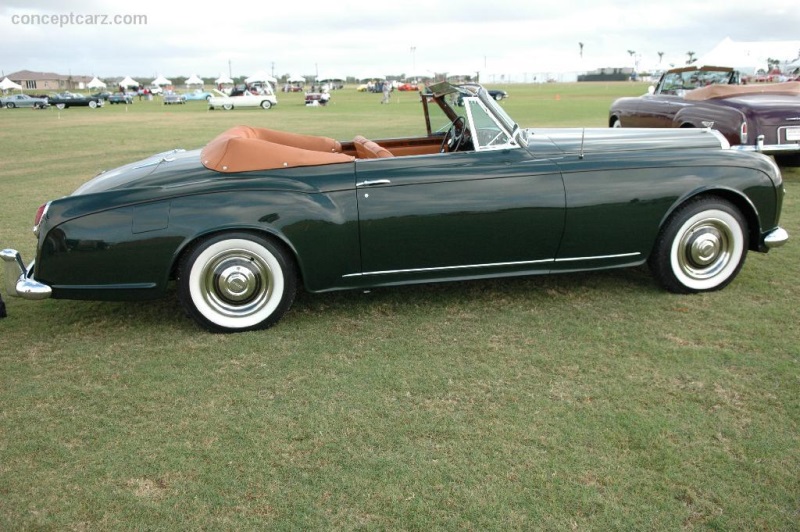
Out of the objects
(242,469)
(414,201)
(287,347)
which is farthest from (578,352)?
(242,469)

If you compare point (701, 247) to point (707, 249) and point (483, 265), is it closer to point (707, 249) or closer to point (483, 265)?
point (707, 249)

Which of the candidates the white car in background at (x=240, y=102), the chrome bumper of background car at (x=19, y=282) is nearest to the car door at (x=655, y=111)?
the chrome bumper of background car at (x=19, y=282)

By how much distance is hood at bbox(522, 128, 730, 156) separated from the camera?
173 inches

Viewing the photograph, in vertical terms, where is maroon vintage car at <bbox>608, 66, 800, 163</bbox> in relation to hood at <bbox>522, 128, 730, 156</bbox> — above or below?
above

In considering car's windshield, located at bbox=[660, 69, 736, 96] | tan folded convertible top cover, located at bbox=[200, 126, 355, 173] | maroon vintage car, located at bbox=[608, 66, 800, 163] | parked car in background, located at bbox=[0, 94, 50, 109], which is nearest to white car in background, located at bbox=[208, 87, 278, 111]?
parked car in background, located at bbox=[0, 94, 50, 109]

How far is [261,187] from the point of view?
3.96 m

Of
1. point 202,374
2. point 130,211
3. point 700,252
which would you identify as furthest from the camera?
point 700,252

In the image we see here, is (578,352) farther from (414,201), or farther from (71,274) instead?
(71,274)

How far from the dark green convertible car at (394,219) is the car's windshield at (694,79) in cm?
725

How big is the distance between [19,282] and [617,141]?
3922 millimetres

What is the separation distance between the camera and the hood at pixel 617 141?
440 cm

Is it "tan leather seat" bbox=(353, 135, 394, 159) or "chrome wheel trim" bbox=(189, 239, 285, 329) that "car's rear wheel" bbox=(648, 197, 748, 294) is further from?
"chrome wheel trim" bbox=(189, 239, 285, 329)

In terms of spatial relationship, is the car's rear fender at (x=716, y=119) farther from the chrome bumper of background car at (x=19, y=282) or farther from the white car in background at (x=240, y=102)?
the white car in background at (x=240, y=102)

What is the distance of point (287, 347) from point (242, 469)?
122 centimetres
